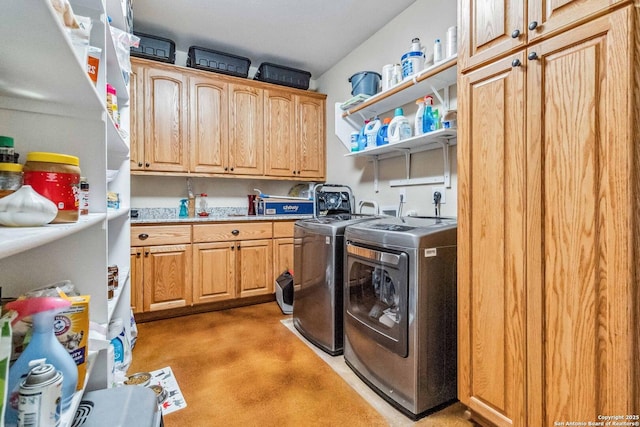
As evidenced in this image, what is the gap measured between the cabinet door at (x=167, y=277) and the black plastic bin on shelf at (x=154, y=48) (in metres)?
1.67

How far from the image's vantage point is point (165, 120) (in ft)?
9.23

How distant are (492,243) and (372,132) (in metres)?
1.50

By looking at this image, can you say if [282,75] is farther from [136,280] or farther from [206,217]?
[136,280]

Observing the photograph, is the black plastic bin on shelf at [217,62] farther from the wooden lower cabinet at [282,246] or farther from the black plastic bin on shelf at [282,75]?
the wooden lower cabinet at [282,246]

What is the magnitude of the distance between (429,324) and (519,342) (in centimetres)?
38

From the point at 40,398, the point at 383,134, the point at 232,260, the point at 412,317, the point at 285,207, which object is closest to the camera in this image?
the point at 40,398

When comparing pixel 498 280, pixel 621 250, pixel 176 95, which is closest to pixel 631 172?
pixel 621 250

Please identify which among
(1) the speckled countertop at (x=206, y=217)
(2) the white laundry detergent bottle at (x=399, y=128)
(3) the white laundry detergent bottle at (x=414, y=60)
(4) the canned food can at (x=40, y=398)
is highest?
(3) the white laundry detergent bottle at (x=414, y=60)

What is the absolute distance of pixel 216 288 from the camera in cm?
282

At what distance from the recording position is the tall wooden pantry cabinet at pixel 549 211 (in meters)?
0.88

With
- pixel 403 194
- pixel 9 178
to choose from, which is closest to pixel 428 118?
pixel 403 194

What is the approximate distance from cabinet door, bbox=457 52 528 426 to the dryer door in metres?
0.25

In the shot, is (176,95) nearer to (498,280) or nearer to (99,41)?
(99,41)

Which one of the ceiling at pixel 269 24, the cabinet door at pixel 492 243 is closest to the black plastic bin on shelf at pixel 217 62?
the ceiling at pixel 269 24
